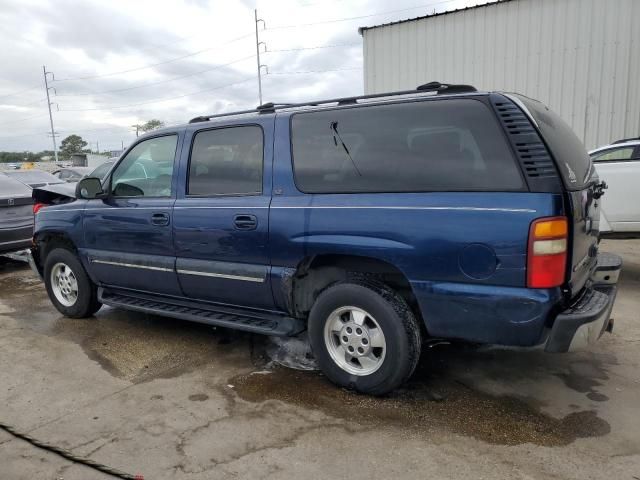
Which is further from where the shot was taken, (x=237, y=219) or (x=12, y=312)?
(x=12, y=312)

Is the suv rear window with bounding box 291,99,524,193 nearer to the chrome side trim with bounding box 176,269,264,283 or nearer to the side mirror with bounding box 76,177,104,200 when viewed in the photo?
the chrome side trim with bounding box 176,269,264,283

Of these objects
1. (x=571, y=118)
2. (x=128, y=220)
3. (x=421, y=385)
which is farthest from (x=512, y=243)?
(x=571, y=118)

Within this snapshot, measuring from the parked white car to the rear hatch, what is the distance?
126 inches

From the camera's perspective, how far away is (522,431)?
115 inches

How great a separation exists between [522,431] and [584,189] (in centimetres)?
147

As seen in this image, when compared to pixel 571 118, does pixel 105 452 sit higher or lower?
lower

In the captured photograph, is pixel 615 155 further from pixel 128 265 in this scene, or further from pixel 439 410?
pixel 128 265

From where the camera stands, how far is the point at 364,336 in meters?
3.31

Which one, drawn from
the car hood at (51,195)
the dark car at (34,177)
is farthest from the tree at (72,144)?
the car hood at (51,195)

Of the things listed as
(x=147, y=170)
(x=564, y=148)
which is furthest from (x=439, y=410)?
(x=147, y=170)

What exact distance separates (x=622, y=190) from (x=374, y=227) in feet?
15.5

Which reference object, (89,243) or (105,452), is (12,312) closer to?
(89,243)

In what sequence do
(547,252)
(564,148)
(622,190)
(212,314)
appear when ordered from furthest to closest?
(622,190), (212,314), (564,148), (547,252)

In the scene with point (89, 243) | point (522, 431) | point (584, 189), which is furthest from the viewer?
Answer: point (89, 243)
